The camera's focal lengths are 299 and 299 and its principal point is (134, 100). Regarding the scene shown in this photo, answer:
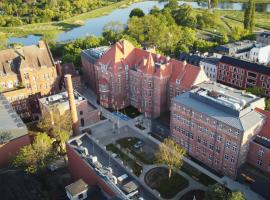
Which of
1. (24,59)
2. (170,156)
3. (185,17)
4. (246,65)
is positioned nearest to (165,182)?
(170,156)

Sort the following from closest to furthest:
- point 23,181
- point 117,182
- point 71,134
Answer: point 117,182, point 23,181, point 71,134

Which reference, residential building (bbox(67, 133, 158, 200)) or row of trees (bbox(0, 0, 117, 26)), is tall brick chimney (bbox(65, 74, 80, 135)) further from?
row of trees (bbox(0, 0, 117, 26))

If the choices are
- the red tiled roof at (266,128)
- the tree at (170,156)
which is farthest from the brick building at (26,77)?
the red tiled roof at (266,128)

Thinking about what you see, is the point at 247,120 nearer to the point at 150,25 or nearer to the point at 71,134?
the point at 71,134

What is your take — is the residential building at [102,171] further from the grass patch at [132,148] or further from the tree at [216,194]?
the grass patch at [132,148]

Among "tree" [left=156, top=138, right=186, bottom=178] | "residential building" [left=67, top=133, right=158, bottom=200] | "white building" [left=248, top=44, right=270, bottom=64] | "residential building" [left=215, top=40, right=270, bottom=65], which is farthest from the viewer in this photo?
"residential building" [left=215, top=40, right=270, bottom=65]

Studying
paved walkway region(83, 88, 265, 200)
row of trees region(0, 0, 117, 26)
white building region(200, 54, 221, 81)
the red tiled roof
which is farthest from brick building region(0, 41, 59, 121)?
row of trees region(0, 0, 117, 26)

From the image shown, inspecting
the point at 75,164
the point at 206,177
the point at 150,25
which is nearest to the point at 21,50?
the point at 75,164
